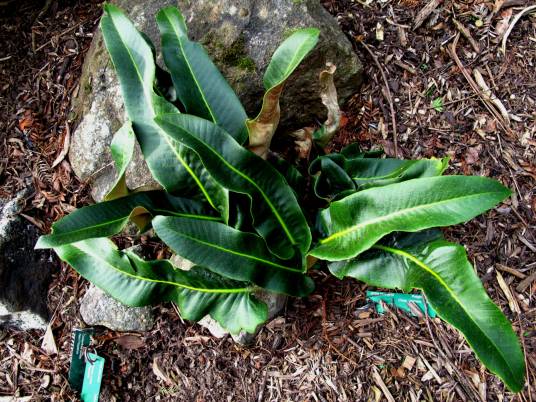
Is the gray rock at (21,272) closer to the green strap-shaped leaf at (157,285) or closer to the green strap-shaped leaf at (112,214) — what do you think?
the green strap-shaped leaf at (157,285)

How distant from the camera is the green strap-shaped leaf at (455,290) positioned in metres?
1.36

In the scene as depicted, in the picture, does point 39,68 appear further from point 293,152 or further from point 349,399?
point 349,399

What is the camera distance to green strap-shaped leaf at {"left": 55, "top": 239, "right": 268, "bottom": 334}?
5.91ft

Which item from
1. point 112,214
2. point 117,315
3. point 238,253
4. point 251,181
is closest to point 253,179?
point 251,181

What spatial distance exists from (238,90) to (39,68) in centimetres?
116

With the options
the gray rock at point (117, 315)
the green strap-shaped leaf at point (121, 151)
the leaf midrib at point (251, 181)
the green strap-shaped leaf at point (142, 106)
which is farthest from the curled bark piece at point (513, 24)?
the gray rock at point (117, 315)

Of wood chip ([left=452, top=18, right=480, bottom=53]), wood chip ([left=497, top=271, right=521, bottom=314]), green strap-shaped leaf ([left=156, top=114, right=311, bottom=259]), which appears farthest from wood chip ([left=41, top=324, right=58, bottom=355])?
wood chip ([left=452, top=18, right=480, bottom=53])

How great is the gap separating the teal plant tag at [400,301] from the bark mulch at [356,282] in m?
0.05

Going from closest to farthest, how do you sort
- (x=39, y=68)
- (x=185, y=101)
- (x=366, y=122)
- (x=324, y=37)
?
(x=185, y=101)
(x=324, y=37)
(x=366, y=122)
(x=39, y=68)

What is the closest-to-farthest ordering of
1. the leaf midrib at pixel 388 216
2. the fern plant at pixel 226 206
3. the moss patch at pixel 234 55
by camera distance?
the leaf midrib at pixel 388 216, the fern plant at pixel 226 206, the moss patch at pixel 234 55

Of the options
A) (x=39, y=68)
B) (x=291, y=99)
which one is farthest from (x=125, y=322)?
(x=39, y=68)

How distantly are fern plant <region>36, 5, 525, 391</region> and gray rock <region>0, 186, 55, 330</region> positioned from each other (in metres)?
0.62

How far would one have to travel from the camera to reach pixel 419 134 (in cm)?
221

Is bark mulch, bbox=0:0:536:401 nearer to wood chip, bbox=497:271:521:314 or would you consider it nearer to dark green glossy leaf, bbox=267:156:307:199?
wood chip, bbox=497:271:521:314
